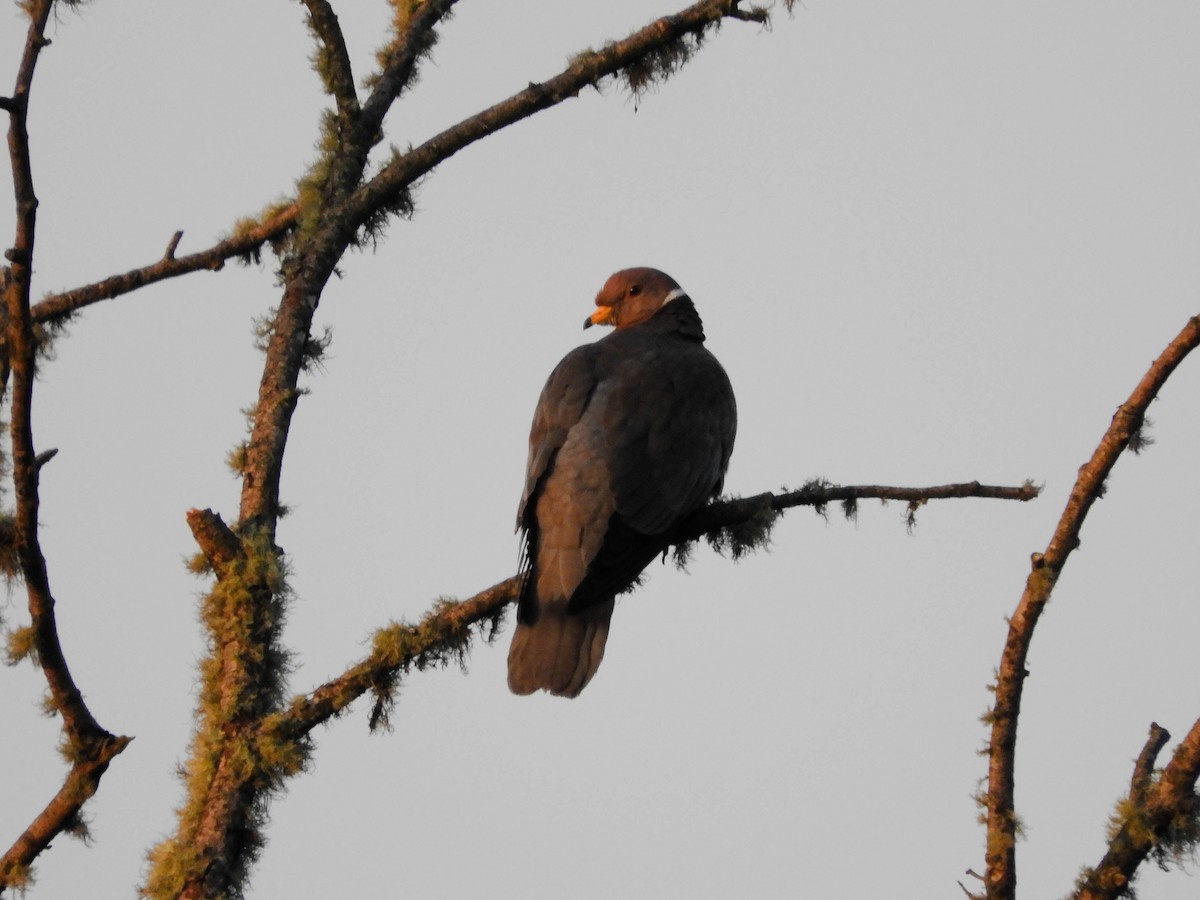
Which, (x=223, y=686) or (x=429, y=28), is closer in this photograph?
(x=223, y=686)

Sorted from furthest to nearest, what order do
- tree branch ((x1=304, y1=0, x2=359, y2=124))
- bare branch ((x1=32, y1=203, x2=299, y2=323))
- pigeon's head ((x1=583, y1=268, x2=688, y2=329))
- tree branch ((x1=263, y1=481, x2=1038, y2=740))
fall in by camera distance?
1. pigeon's head ((x1=583, y1=268, x2=688, y2=329))
2. tree branch ((x1=304, y1=0, x2=359, y2=124))
3. bare branch ((x1=32, y1=203, x2=299, y2=323))
4. tree branch ((x1=263, y1=481, x2=1038, y2=740))

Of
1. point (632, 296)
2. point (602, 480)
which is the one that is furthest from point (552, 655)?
point (632, 296)

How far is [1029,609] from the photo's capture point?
2.72m

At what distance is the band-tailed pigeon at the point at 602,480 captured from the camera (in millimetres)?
4336

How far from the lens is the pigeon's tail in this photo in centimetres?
430

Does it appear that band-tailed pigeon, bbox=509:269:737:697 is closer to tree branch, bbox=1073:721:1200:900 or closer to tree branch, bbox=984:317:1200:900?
tree branch, bbox=984:317:1200:900

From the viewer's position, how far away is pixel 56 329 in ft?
14.3

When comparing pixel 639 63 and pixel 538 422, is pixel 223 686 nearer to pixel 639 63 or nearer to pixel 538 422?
pixel 538 422

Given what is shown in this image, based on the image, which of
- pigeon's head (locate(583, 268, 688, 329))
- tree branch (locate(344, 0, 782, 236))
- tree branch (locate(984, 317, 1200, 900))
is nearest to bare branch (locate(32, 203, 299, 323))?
tree branch (locate(344, 0, 782, 236))

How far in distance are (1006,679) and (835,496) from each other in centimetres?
128

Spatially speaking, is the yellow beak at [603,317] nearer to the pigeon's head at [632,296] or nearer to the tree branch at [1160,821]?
the pigeon's head at [632,296]

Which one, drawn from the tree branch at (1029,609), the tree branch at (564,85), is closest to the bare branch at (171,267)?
the tree branch at (564,85)

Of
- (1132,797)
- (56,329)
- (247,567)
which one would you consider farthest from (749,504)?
(56,329)

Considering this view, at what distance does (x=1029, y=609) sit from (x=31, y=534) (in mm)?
1907
